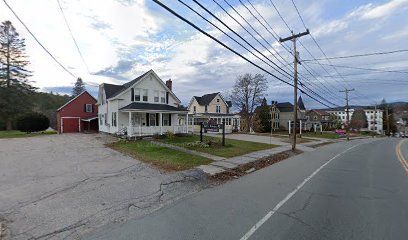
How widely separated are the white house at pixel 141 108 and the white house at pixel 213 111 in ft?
44.1

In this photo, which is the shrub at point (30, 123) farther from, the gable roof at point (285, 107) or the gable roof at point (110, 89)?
the gable roof at point (285, 107)

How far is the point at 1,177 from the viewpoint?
30.0 feet

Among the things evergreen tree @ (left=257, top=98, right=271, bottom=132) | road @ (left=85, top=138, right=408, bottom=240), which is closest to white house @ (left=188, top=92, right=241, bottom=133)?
evergreen tree @ (left=257, top=98, right=271, bottom=132)

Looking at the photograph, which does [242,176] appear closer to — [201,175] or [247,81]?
[201,175]

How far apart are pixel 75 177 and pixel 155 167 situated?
3.25 meters

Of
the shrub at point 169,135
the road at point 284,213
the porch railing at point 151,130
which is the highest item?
the porch railing at point 151,130

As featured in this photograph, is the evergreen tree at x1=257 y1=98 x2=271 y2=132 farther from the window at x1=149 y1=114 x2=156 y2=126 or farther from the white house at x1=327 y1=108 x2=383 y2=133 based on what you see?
the white house at x1=327 y1=108 x2=383 y2=133

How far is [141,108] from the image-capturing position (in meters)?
26.0

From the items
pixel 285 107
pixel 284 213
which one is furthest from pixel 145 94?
pixel 285 107

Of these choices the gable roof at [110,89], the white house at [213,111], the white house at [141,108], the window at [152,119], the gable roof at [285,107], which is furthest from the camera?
the gable roof at [285,107]

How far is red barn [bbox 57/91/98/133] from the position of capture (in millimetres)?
37438

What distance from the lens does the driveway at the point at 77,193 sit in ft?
17.0

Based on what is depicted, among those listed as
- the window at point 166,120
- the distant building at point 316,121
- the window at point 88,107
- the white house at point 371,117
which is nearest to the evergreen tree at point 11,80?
the window at point 88,107

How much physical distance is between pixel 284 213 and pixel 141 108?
2222cm
